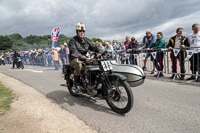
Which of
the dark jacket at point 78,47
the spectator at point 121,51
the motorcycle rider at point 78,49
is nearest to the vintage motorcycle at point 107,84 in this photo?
the motorcycle rider at point 78,49

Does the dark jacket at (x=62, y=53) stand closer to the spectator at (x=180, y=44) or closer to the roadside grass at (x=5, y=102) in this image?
the roadside grass at (x=5, y=102)

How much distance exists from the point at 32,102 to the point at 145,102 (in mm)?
3211

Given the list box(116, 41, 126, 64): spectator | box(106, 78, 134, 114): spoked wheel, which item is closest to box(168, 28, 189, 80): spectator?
box(116, 41, 126, 64): spectator

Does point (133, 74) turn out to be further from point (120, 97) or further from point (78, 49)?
point (78, 49)

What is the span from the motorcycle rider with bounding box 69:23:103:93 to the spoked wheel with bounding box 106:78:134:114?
3.36 feet

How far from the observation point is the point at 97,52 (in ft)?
13.8

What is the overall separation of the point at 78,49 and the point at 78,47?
2.2 inches

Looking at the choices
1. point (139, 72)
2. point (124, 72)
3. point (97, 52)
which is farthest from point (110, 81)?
point (97, 52)

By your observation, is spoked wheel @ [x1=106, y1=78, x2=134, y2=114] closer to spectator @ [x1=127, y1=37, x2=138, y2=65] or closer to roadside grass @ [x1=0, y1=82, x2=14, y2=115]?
roadside grass @ [x1=0, y1=82, x2=14, y2=115]

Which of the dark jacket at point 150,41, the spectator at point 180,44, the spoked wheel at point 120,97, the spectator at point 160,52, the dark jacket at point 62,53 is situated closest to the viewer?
the spoked wheel at point 120,97

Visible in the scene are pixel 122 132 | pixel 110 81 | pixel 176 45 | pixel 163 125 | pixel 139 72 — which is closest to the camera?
pixel 122 132

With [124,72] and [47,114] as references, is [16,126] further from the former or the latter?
[124,72]

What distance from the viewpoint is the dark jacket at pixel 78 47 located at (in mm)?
3883

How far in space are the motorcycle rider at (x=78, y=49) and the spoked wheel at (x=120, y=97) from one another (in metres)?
1.02
